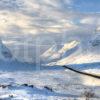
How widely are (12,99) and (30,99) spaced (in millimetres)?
1294

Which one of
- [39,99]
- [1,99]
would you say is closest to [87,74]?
[1,99]

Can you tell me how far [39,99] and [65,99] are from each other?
4561mm

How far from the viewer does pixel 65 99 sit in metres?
38.6

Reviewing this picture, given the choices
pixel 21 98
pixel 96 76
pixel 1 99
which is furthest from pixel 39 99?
pixel 96 76

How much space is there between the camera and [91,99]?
33.8 meters

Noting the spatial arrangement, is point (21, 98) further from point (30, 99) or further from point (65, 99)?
point (65, 99)

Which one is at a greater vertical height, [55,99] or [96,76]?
[96,76]

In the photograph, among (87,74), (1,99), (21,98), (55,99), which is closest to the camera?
(87,74)

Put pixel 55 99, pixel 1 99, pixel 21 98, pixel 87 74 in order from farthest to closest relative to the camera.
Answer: pixel 55 99 → pixel 21 98 → pixel 1 99 → pixel 87 74

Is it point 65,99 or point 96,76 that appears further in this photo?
point 65,99

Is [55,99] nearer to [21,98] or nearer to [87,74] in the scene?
[21,98]

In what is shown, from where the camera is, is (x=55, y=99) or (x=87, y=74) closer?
(x=87, y=74)

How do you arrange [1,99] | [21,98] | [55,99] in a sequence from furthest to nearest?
[55,99] < [21,98] < [1,99]

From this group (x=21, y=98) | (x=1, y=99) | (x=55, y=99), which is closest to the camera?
(x=1, y=99)
